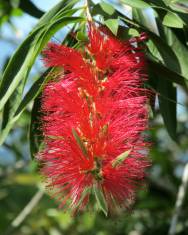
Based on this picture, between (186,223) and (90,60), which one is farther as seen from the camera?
(186,223)

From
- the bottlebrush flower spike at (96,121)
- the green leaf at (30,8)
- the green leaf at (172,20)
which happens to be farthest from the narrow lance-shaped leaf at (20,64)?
the green leaf at (30,8)

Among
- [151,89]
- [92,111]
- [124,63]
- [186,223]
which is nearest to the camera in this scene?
[92,111]

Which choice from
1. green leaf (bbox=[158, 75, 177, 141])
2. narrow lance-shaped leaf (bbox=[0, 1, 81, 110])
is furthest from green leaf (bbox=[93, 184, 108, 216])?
green leaf (bbox=[158, 75, 177, 141])

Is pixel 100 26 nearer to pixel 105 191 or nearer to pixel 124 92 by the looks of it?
pixel 124 92

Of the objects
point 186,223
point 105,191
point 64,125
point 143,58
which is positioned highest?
point 143,58

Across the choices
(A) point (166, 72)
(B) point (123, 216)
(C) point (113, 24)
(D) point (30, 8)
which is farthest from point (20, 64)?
(B) point (123, 216)

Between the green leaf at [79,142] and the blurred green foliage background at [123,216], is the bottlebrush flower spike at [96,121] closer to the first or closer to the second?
the green leaf at [79,142]

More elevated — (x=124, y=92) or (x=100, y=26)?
(x=100, y=26)

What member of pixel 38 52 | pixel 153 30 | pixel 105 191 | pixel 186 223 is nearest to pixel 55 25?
pixel 38 52
